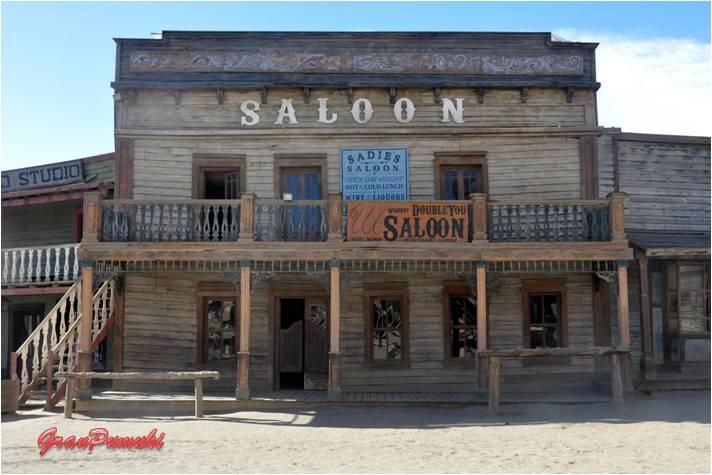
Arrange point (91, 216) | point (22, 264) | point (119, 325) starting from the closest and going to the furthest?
point (91, 216), point (119, 325), point (22, 264)

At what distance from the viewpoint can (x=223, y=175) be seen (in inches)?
→ 634

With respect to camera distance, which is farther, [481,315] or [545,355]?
[481,315]

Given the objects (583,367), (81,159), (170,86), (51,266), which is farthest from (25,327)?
(583,367)

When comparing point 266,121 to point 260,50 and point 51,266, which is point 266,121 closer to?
point 260,50

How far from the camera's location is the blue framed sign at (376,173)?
15.8m

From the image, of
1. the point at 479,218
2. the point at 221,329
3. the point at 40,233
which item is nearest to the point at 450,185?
the point at 479,218

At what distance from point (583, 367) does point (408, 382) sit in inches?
150

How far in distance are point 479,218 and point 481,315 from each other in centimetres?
186

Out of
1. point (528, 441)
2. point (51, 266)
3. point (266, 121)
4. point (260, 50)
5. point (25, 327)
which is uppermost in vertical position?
point (260, 50)

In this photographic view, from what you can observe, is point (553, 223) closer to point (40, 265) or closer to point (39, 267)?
point (39, 267)

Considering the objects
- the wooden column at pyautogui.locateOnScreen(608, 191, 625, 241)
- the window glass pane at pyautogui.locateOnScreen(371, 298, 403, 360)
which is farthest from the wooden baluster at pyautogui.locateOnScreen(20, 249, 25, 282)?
the wooden column at pyautogui.locateOnScreen(608, 191, 625, 241)

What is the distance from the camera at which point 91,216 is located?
1378cm

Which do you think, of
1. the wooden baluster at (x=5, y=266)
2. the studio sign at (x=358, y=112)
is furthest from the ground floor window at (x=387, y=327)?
the wooden baluster at (x=5, y=266)

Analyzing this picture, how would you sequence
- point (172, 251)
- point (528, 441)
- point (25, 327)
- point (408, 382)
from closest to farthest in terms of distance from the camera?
1. point (528, 441)
2. point (172, 251)
3. point (408, 382)
4. point (25, 327)
